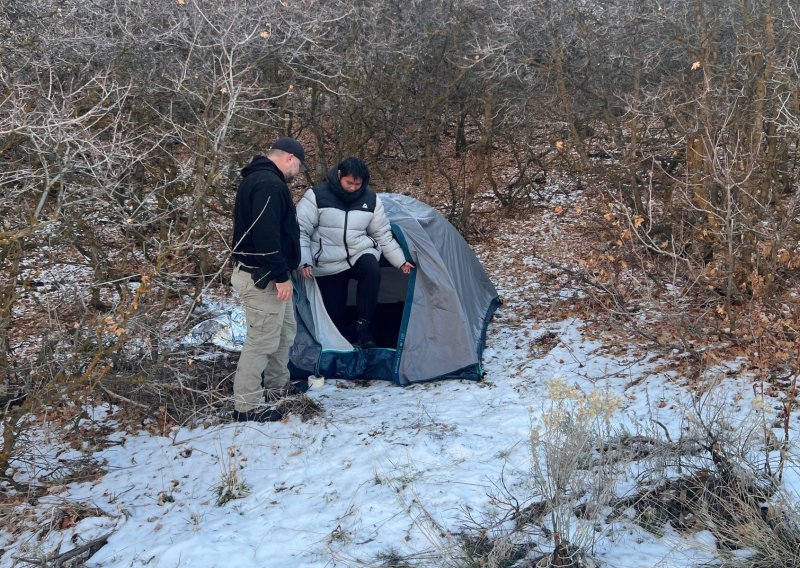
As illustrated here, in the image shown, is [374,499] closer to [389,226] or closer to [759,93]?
[389,226]

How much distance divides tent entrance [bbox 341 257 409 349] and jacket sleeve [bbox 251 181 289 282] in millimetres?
1333

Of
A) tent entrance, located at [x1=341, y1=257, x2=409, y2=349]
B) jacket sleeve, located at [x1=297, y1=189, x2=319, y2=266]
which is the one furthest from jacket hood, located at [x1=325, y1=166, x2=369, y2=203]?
tent entrance, located at [x1=341, y1=257, x2=409, y2=349]

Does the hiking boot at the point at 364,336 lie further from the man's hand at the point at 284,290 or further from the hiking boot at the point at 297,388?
the man's hand at the point at 284,290

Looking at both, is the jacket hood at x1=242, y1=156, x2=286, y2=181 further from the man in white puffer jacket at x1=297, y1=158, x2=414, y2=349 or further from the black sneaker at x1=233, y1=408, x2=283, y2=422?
the black sneaker at x1=233, y1=408, x2=283, y2=422

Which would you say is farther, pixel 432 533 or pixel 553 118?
pixel 553 118

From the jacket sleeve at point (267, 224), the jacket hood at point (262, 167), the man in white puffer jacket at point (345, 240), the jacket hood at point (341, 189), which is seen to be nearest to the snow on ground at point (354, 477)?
the man in white puffer jacket at point (345, 240)

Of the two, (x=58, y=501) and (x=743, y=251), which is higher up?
(x=743, y=251)

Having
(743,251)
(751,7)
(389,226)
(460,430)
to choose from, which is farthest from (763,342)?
(751,7)

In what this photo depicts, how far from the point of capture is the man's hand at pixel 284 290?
4.18 metres

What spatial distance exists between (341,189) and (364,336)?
107 cm

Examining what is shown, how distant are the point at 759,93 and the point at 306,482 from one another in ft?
14.2

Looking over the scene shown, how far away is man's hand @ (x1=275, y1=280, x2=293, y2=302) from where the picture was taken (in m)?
4.18

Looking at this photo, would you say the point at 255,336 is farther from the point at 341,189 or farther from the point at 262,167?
the point at 341,189

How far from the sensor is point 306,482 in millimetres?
3738
